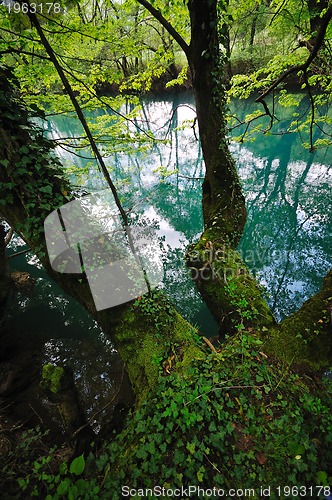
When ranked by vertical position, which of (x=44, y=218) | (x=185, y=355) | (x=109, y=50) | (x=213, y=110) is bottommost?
(x=185, y=355)

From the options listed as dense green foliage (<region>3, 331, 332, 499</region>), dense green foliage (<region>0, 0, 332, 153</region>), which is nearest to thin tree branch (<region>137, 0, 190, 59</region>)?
dense green foliage (<region>0, 0, 332, 153</region>)

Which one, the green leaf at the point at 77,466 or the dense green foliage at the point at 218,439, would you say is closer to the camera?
the green leaf at the point at 77,466

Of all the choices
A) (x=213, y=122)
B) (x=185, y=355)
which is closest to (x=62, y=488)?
(x=185, y=355)

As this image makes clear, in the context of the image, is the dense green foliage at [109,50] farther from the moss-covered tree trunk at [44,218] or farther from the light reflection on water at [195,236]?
the light reflection on water at [195,236]

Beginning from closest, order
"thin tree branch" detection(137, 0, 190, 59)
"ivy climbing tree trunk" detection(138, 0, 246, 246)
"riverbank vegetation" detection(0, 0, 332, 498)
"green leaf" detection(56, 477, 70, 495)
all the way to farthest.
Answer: "green leaf" detection(56, 477, 70, 495)
"riverbank vegetation" detection(0, 0, 332, 498)
"thin tree branch" detection(137, 0, 190, 59)
"ivy climbing tree trunk" detection(138, 0, 246, 246)

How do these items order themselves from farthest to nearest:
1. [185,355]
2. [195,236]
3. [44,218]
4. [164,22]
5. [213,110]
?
1. [195,236]
2. [213,110]
3. [164,22]
4. [44,218]
5. [185,355]

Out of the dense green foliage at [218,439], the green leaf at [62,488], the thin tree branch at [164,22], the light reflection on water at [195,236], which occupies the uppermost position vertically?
the thin tree branch at [164,22]

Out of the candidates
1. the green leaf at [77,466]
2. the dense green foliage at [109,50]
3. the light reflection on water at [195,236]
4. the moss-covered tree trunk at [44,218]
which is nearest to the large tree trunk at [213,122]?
the dense green foliage at [109,50]

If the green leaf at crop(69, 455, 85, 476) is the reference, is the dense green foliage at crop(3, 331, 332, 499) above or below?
below

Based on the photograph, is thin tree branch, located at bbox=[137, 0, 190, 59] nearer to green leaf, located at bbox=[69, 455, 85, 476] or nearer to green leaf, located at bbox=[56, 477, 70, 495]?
green leaf, located at bbox=[69, 455, 85, 476]

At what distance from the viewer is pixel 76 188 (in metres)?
3.36

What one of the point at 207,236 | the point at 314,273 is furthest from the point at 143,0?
the point at 314,273

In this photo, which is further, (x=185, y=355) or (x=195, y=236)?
(x=195, y=236)

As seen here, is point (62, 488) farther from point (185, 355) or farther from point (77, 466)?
point (185, 355)
